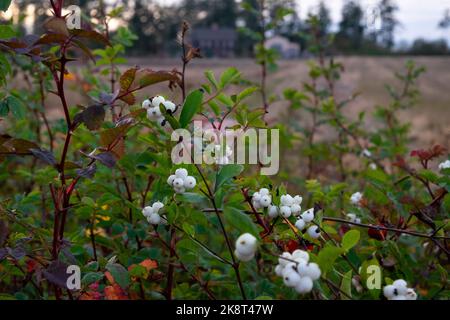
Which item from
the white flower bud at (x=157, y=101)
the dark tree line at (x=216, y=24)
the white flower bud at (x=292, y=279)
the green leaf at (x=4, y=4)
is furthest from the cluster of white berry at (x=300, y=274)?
the dark tree line at (x=216, y=24)

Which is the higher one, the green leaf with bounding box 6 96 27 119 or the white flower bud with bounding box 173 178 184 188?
the green leaf with bounding box 6 96 27 119

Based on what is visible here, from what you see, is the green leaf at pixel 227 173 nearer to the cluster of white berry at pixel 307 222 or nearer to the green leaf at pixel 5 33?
the cluster of white berry at pixel 307 222

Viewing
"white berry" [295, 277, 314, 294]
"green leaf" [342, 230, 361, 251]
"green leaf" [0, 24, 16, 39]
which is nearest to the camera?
"white berry" [295, 277, 314, 294]

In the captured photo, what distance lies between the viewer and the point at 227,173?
81cm

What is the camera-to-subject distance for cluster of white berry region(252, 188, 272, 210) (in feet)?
2.83

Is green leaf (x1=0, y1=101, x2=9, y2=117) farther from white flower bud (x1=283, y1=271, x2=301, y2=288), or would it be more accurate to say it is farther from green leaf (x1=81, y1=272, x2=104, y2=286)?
white flower bud (x1=283, y1=271, x2=301, y2=288)

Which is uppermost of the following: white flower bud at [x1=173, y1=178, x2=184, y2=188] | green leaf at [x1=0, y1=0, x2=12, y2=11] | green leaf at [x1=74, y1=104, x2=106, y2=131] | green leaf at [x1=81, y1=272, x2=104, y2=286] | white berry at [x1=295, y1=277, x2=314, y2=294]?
green leaf at [x1=0, y1=0, x2=12, y2=11]

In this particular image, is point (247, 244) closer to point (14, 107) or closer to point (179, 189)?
point (179, 189)

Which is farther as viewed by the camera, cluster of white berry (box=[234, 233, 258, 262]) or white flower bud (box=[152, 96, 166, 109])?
white flower bud (box=[152, 96, 166, 109])

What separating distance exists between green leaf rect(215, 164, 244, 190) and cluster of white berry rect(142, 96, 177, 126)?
126 mm

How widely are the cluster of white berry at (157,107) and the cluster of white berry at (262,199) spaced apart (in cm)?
20

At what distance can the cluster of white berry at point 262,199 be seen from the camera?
2.83 feet

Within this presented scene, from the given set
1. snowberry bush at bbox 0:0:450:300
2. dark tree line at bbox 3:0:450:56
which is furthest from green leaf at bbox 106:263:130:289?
dark tree line at bbox 3:0:450:56

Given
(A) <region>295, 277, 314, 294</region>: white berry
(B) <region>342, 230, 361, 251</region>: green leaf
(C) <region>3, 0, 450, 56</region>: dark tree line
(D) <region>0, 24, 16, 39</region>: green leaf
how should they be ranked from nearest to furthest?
(A) <region>295, 277, 314, 294</region>: white berry → (B) <region>342, 230, 361, 251</region>: green leaf → (D) <region>0, 24, 16, 39</region>: green leaf → (C) <region>3, 0, 450, 56</region>: dark tree line
